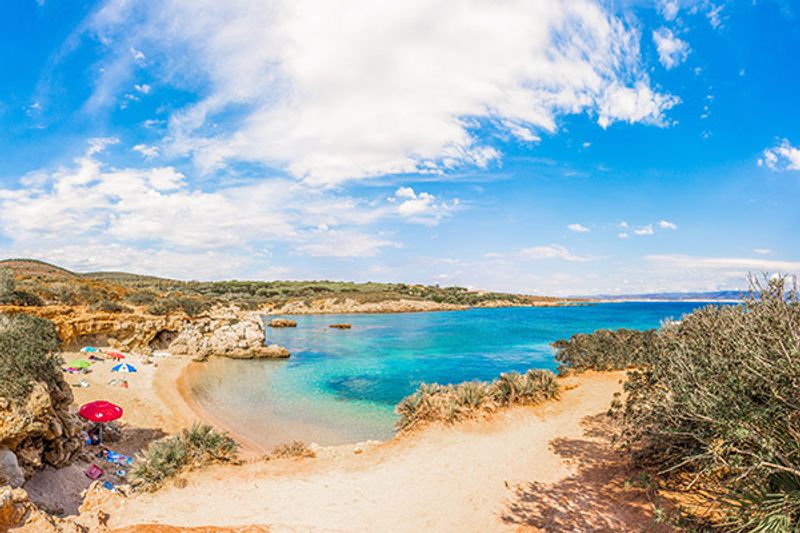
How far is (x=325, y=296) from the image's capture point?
308 ft

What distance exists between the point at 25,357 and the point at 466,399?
1155cm

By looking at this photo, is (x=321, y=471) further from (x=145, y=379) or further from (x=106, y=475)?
(x=145, y=379)

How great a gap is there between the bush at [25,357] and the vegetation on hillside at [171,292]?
20.8m

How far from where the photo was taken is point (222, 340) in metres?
31.9

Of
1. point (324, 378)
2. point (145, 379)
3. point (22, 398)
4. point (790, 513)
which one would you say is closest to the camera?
point (790, 513)

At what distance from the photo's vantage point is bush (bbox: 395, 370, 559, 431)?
12438mm

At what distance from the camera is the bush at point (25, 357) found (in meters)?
8.54

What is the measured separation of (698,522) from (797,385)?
2.44m

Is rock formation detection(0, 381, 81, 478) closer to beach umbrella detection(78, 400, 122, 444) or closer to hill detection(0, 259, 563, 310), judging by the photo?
beach umbrella detection(78, 400, 122, 444)

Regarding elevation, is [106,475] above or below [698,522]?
below

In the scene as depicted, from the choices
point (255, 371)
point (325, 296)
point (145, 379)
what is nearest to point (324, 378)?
point (255, 371)

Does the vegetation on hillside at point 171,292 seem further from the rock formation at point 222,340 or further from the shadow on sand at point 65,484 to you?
the shadow on sand at point 65,484

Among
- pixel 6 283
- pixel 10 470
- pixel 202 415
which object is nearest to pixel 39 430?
pixel 10 470

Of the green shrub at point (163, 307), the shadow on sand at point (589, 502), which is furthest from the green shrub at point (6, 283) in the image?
the shadow on sand at point (589, 502)
